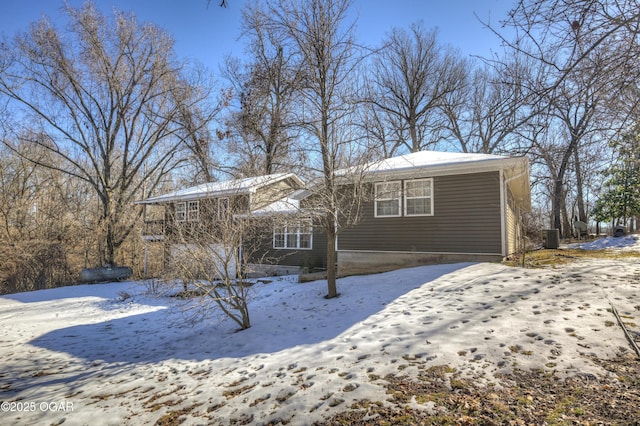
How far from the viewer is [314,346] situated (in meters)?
5.27

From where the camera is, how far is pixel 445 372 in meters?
3.67

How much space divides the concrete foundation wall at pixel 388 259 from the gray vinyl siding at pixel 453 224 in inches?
6.1

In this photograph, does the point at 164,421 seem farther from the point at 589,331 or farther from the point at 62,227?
the point at 62,227

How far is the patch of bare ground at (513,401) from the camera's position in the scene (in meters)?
2.66

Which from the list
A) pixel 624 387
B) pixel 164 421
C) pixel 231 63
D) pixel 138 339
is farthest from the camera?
pixel 231 63

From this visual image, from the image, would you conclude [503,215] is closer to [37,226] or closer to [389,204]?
[389,204]

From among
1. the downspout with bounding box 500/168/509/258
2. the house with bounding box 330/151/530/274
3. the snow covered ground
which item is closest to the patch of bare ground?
the snow covered ground

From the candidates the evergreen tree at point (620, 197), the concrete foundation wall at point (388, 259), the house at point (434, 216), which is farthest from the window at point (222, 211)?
the evergreen tree at point (620, 197)

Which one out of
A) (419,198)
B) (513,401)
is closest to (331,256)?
(419,198)

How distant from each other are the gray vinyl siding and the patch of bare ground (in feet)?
21.0

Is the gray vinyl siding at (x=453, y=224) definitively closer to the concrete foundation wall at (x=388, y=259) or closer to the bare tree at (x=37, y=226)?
the concrete foundation wall at (x=388, y=259)

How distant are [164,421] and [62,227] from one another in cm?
2025

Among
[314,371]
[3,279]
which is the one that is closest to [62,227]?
[3,279]

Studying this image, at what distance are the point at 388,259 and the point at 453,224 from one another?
241 centimetres
